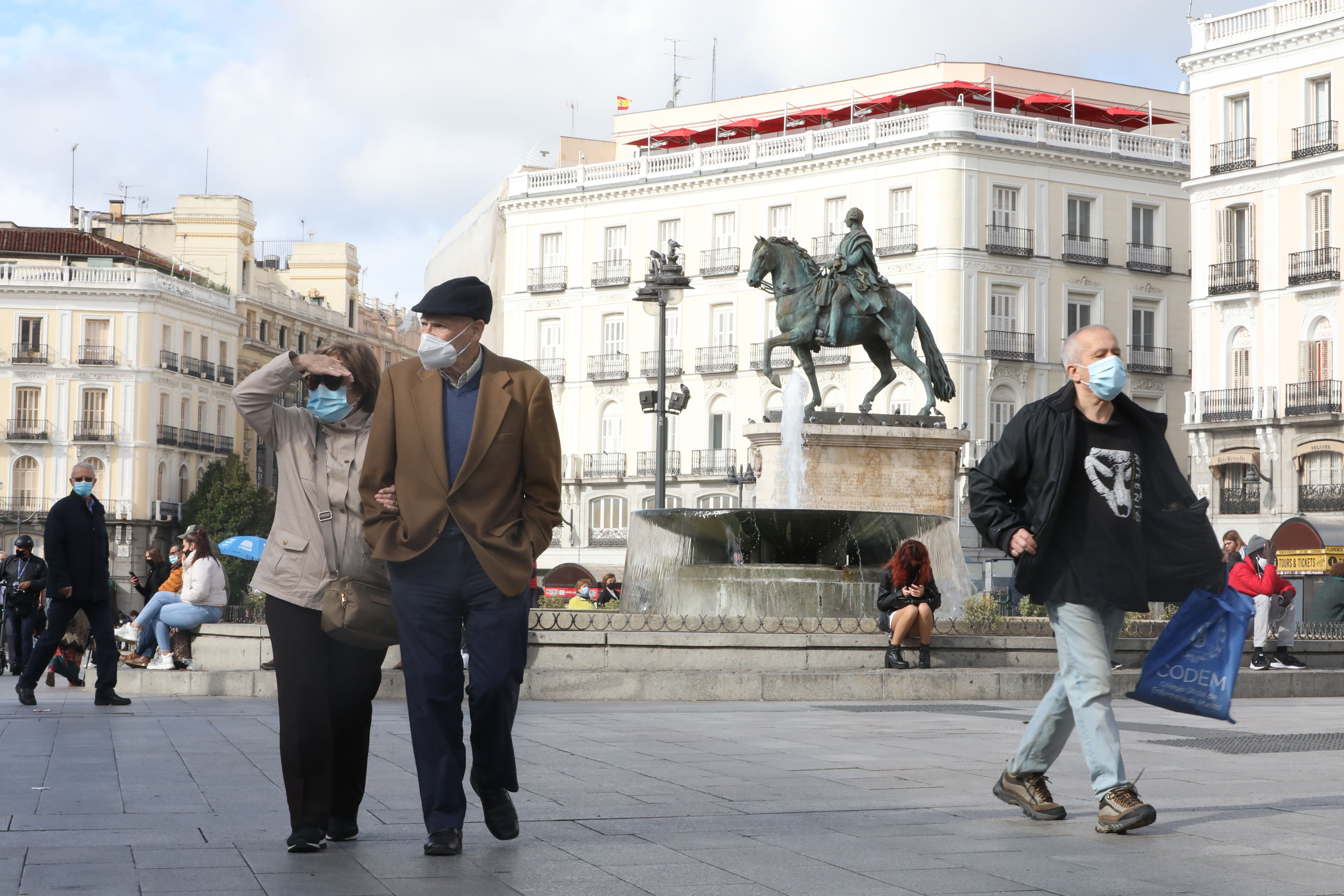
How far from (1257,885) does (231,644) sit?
1263 centimetres

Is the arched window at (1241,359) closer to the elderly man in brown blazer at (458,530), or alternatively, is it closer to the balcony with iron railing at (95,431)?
the balcony with iron railing at (95,431)

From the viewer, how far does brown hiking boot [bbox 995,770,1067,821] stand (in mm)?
6648

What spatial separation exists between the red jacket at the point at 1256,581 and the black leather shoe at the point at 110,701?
10072 mm

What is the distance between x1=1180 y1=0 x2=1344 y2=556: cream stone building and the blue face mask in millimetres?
44286

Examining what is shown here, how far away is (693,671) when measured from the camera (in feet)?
47.1

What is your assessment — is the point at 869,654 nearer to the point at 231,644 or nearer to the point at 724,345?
the point at 231,644

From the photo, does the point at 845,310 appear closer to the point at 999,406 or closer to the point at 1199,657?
the point at 1199,657

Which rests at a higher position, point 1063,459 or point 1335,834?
point 1063,459

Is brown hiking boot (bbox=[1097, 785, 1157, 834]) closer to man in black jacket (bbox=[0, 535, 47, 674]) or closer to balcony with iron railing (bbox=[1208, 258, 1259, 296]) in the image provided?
man in black jacket (bbox=[0, 535, 47, 674])

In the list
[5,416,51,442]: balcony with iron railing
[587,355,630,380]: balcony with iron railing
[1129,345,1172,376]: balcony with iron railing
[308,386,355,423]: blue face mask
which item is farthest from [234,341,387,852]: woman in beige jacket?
[5,416,51,442]: balcony with iron railing

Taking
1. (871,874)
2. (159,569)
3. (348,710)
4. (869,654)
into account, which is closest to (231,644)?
(159,569)

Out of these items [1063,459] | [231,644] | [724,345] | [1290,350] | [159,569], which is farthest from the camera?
[724,345]

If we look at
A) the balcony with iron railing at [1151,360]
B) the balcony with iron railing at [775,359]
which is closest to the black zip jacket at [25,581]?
the balcony with iron railing at [775,359]

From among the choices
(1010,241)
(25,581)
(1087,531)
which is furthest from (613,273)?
(1087,531)
